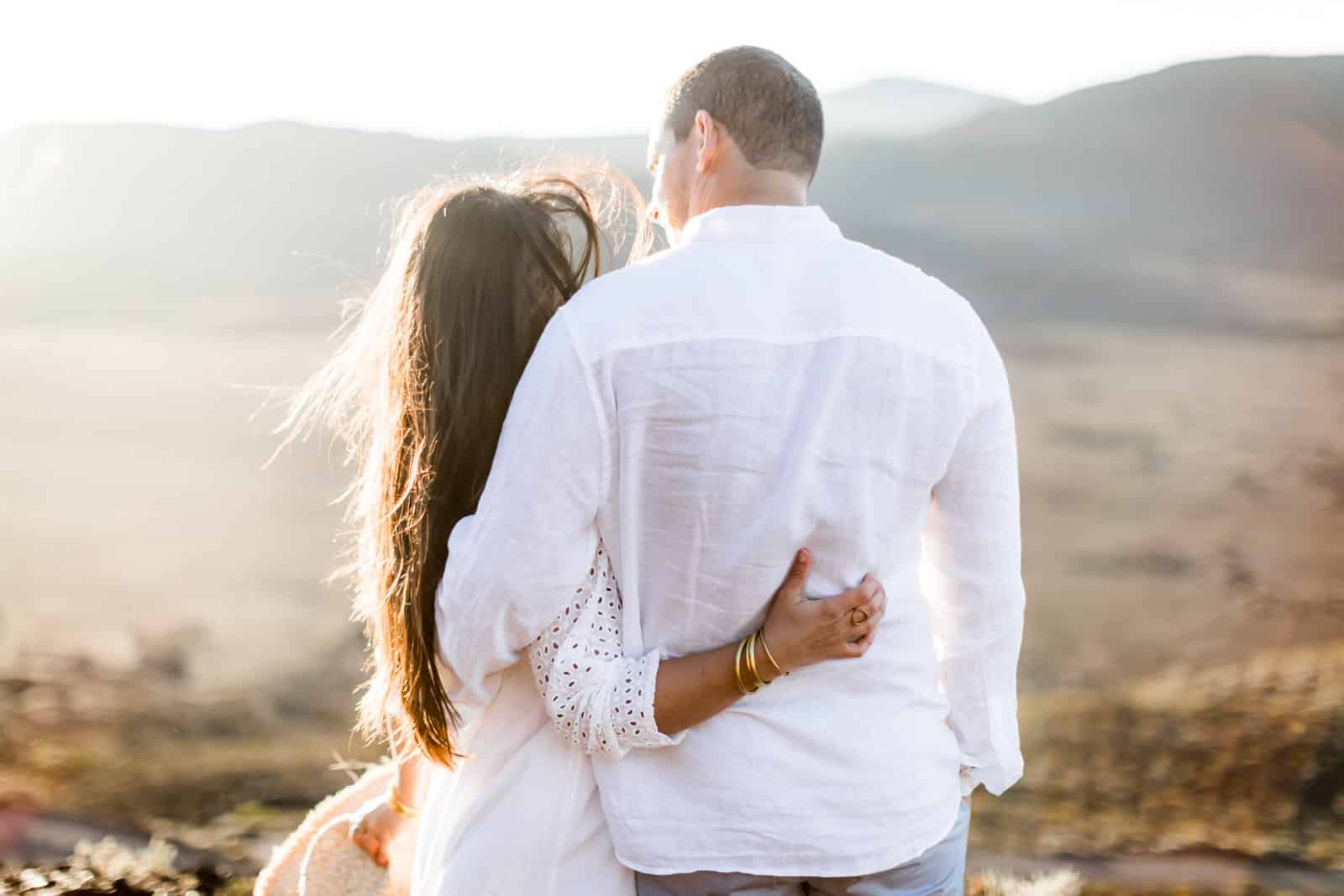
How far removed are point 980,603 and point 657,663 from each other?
0.41 meters

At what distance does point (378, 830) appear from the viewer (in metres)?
1.53

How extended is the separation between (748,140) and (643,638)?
54 centimetres

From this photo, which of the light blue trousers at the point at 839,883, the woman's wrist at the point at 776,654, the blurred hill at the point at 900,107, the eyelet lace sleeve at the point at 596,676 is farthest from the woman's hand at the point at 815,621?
the blurred hill at the point at 900,107

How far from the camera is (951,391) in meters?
1.14

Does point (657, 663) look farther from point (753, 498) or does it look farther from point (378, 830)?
point (378, 830)

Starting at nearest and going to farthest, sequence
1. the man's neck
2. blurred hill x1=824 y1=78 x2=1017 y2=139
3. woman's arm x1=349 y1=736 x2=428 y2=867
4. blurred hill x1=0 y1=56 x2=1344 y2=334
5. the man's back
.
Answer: the man's back
the man's neck
woman's arm x1=349 y1=736 x2=428 y2=867
blurred hill x1=0 y1=56 x2=1344 y2=334
blurred hill x1=824 y1=78 x2=1017 y2=139

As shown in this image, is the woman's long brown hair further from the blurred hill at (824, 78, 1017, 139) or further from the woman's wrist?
the blurred hill at (824, 78, 1017, 139)

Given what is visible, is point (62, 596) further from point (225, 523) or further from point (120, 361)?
point (120, 361)

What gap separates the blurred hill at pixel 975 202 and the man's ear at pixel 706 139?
328cm

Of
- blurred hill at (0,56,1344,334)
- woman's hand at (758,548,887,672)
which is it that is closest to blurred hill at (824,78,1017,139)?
blurred hill at (0,56,1344,334)

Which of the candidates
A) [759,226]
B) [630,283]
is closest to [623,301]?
[630,283]

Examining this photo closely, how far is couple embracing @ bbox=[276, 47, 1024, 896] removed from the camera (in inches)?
42.3

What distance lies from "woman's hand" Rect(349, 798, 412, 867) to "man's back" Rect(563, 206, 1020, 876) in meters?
0.49

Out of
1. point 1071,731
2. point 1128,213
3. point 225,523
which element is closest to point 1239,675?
point 1071,731
